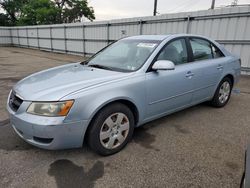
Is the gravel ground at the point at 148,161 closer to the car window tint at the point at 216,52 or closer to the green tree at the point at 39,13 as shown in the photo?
the car window tint at the point at 216,52

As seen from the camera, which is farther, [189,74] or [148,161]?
[189,74]

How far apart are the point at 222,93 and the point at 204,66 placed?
40.3 inches

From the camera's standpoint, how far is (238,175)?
2285 mm

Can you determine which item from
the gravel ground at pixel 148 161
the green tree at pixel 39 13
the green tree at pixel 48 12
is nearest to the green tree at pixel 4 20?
the green tree at pixel 48 12

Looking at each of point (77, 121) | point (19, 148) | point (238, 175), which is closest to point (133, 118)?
point (77, 121)

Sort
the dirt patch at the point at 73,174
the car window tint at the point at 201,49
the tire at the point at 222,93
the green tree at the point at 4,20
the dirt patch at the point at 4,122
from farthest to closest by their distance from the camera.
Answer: the green tree at the point at 4,20 → the tire at the point at 222,93 → the car window tint at the point at 201,49 → the dirt patch at the point at 4,122 → the dirt patch at the point at 73,174

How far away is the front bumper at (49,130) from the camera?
2.17 meters

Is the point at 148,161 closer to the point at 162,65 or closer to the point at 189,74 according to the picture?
the point at 162,65

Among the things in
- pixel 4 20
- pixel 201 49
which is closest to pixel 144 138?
pixel 201 49

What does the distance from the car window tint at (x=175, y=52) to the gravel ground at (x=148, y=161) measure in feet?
3.62

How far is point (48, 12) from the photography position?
3325 centimetres

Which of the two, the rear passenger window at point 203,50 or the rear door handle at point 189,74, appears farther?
the rear passenger window at point 203,50

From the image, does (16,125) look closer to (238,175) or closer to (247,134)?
(238,175)

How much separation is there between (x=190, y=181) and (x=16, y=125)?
6.77 ft
